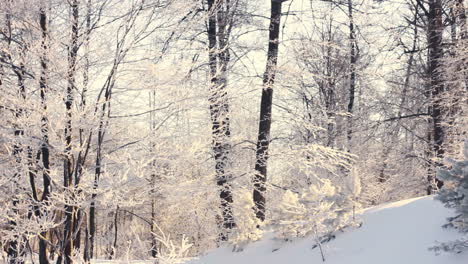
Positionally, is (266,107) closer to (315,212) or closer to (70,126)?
(315,212)

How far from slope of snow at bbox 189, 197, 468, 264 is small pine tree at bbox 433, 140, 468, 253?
129 millimetres

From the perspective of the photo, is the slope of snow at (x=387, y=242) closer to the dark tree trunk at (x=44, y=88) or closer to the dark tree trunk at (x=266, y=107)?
the dark tree trunk at (x=266, y=107)

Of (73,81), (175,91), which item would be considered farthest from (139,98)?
(73,81)

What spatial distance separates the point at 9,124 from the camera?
5.23m

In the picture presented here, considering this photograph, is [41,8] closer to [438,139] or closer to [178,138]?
[178,138]

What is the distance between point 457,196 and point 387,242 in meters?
1.01

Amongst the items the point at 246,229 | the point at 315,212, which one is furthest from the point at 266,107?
the point at 315,212

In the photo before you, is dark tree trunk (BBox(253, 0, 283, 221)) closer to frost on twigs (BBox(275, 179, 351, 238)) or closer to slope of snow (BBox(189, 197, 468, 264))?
slope of snow (BBox(189, 197, 468, 264))

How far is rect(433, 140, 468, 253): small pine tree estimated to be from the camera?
14.0 ft

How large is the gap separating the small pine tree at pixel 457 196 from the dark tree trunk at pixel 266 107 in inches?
184

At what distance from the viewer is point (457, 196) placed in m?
4.59

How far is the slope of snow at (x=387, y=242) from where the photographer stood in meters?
4.75

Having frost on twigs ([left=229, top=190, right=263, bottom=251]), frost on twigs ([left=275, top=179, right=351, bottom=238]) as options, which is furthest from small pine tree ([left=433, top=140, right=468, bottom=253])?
frost on twigs ([left=229, top=190, right=263, bottom=251])

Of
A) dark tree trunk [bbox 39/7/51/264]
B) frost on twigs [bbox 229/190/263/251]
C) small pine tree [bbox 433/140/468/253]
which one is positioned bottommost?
frost on twigs [bbox 229/190/263/251]
